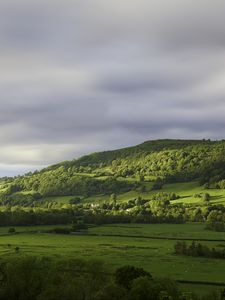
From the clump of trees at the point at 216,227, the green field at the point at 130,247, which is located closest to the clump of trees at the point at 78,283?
the green field at the point at 130,247

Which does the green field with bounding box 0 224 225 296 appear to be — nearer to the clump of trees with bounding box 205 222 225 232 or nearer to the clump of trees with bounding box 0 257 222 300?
the clump of trees with bounding box 205 222 225 232

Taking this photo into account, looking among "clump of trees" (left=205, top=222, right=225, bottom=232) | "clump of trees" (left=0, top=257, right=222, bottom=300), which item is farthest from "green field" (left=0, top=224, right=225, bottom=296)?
"clump of trees" (left=0, top=257, right=222, bottom=300)

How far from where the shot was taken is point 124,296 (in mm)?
66938

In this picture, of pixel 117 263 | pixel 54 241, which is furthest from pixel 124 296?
pixel 54 241

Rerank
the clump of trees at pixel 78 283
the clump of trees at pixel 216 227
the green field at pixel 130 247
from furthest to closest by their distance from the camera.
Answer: the clump of trees at pixel 216 227 < the green field at pixel 130 247 < the clump of trees at pixel 78 283

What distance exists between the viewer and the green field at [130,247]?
91.6 meters

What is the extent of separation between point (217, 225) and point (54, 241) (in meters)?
64.3

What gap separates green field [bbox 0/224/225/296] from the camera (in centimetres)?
9156

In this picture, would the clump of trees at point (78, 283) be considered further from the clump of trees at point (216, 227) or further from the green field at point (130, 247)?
the clump of trees at point (216, 227)

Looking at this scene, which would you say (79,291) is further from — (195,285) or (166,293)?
Result: (195,285)

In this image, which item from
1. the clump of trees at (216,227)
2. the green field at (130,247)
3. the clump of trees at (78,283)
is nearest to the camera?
the clump of trees at (78,283)

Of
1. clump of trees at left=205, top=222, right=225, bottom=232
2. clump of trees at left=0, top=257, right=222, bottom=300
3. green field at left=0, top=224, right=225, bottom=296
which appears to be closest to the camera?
clump of trees at left=0, top=257, right=222, bottom=300

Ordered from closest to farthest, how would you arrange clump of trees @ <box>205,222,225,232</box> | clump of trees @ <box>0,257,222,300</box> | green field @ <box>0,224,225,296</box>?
clump of trees @ <box>0,257,222,300</box>
green field @ <box>0,224,225,296</box>
clump of trees @ <box>205,222,225,232</box>

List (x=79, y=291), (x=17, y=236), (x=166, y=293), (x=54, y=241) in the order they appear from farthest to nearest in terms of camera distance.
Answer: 1. (x=17, y=236)
2. (x=54, y=241)
3. (x=79, y=291)
4. (x=166, y=293)
